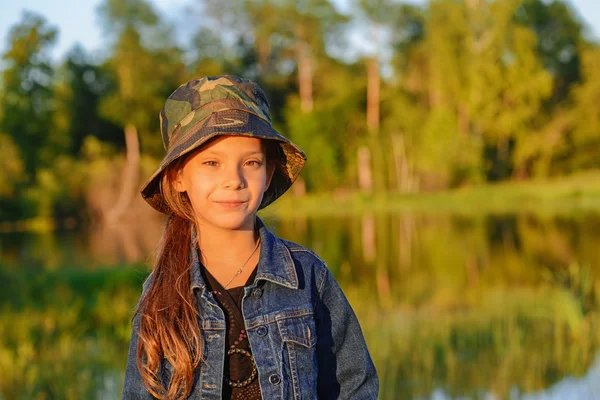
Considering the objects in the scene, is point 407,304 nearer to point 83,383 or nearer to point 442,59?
point 83,383

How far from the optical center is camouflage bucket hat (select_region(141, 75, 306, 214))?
161 centimetres

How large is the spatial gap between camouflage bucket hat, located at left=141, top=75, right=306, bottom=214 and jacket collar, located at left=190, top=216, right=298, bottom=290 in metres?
0.23

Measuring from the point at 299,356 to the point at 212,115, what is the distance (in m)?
0.59

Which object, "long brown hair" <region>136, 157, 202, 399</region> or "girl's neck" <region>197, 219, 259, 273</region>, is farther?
"girl's neck" <region>197, 219, 259, 273</region>

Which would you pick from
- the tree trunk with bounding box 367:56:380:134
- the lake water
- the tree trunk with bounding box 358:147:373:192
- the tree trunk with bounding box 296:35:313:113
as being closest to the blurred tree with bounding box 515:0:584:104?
the tree trunk with bounding box 367:56:380:134

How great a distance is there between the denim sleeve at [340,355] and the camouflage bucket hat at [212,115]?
403 mm

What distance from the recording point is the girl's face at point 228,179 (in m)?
1.66

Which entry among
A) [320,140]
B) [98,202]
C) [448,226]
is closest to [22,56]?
[98,202]

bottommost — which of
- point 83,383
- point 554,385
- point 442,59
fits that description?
point 554,385

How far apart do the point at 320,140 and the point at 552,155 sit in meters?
10.6

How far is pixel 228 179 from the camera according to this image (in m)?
1.65

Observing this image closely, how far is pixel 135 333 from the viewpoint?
64.7 inches

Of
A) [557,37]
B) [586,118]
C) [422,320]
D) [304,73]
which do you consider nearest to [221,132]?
[422,320]

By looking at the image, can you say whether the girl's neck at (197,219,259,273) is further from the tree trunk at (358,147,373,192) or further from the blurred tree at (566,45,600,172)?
the blurred tree at (566,45,600,172)
